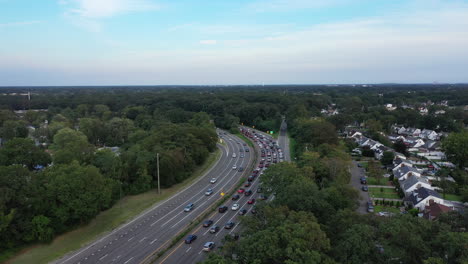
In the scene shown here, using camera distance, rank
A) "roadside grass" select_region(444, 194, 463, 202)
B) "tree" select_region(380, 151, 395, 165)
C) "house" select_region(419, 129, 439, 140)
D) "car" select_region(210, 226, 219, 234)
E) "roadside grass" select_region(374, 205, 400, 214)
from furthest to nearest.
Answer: "house" select_region(419, 129, 439, 140)
"tree" select_region(380, 151, 395, 165)
"roadside grass" select_region(444, 194, 463, 202)
"roadside grass" select_region(374, 205, 400, 214)
"car" select_region(210, 226, 219, 234)

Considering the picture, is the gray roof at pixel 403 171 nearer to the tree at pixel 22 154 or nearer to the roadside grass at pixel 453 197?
the roadside grass at pixel 453 197

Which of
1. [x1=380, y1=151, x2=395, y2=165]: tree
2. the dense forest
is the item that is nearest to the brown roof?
the dense forest

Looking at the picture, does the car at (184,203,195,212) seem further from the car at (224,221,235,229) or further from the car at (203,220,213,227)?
the car at (224,221,235,229)

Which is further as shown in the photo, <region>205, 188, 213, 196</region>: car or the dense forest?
<region>205, 188, 213, 196</region>: car

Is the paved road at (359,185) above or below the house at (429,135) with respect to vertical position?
below

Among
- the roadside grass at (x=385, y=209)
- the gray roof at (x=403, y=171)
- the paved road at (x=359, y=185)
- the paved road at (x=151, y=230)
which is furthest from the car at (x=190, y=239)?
the gray roof at (x=403, y=171)

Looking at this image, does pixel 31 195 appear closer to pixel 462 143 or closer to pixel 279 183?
pixel 279 183
